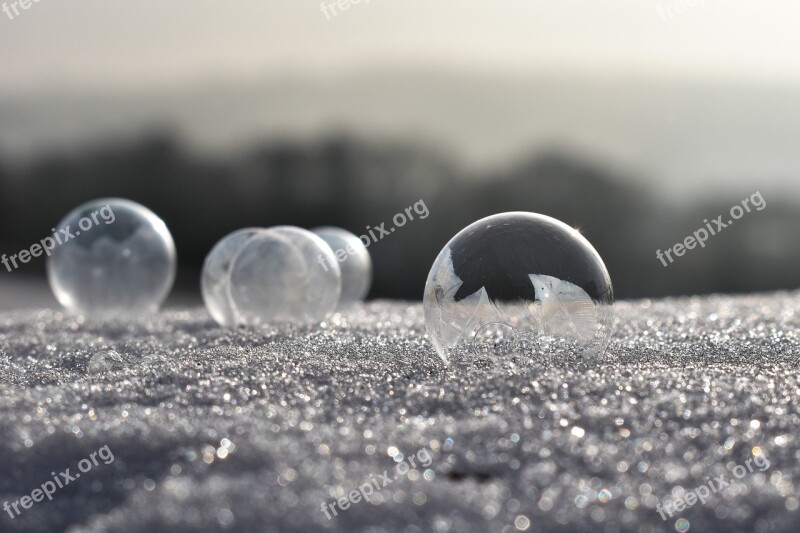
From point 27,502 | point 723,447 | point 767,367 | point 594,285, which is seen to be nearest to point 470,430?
point 723,447

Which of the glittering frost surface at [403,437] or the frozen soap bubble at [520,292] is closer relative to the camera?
the glittering frost surface at [403,437]

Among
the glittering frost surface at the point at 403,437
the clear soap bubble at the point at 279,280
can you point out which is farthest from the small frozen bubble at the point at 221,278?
the glittering frost surface at the point at 403,437

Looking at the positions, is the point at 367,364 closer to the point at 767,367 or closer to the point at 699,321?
the point at 767,367

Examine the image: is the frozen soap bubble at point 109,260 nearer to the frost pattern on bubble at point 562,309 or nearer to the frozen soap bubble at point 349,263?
the frozen soap bubble at point 349,263

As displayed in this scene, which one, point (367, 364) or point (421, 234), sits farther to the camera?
point (421, 234)

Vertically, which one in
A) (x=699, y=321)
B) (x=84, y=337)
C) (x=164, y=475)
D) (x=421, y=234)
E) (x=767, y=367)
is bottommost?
(x=421, y=234)

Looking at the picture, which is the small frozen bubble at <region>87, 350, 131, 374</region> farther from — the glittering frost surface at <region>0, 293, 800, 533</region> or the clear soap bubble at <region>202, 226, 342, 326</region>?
the clear soap bubble at <region>202, 226, 342, 326</region>
